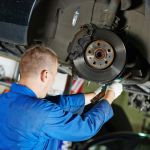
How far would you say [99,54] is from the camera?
10.4 ft

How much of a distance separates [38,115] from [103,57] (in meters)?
0.84

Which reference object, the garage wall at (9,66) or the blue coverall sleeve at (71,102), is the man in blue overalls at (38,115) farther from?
the garage wall at (9,66)

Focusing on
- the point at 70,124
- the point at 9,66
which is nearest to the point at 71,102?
the point at 70,124

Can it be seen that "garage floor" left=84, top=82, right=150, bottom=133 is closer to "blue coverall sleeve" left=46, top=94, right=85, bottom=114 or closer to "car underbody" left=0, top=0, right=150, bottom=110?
"car underbody" left=0, top=0, right=150, bottom=110

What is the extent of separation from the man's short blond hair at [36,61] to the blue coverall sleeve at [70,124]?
0.90ft

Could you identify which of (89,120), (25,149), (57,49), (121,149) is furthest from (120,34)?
(121,149)

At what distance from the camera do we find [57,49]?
3697 millimetres

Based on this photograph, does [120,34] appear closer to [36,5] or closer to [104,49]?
[104,49]

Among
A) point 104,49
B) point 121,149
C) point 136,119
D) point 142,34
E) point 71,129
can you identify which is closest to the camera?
point 71,129

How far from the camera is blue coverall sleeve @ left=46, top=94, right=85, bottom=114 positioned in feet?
10.5

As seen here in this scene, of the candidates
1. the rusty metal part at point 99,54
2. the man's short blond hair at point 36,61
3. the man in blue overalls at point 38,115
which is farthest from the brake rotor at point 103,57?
the man's short blond hair at point 36,61

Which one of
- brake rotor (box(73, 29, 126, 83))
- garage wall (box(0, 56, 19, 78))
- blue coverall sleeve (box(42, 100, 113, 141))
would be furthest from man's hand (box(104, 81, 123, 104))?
garage wall (box(0, 56, 19, 78))

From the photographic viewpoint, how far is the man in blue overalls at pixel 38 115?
8.34 ft

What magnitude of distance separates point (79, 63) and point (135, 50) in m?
0.49
